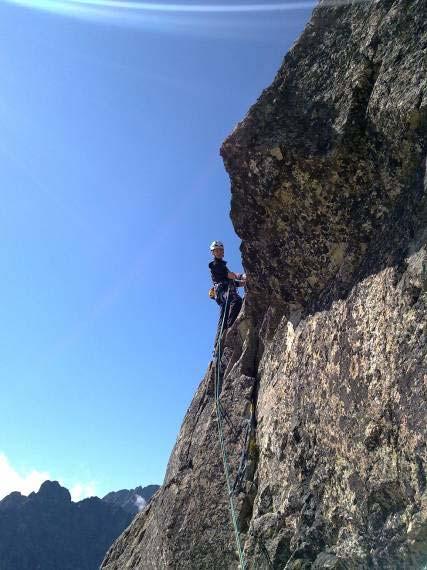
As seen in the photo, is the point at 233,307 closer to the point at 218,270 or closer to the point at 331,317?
the point at 218,270

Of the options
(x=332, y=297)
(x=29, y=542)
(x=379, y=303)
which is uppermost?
(x=29, y=542)

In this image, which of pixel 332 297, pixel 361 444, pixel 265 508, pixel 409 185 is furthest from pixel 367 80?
pixel 265 508

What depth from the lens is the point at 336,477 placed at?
6.22m

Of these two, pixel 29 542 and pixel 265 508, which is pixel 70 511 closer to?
pixel 29 542

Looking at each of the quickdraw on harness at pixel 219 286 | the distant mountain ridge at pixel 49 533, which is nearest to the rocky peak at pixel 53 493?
the distant mountain ridge at pixel 49 533

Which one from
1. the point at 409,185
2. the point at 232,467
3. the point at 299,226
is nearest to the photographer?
the point at 409,185

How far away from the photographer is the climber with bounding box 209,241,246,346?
12180 millimetres

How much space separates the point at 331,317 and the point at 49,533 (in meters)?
208

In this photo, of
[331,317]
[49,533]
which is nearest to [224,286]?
[331,317]

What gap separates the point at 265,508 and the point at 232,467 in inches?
55.5

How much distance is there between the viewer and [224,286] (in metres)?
12.7

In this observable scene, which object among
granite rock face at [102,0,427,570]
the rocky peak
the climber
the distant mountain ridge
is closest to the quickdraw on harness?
the climber

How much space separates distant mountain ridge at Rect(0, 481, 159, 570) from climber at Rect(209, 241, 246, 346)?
632 ft

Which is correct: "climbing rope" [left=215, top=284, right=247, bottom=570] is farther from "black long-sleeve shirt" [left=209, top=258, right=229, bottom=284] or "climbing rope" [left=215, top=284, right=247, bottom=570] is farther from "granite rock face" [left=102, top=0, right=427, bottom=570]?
"black long-sleeve shirt" [left=209, top=258, right=229, bottom=284]
